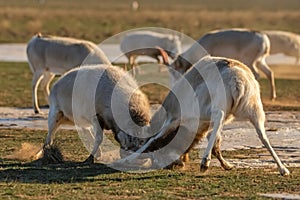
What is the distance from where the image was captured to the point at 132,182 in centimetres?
1082

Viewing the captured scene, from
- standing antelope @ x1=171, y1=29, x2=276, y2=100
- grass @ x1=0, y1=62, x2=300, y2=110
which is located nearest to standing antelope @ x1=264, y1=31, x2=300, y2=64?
grass @ x1=0, y1=62, x2=300, y2=110

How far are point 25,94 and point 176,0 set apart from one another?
116 metres

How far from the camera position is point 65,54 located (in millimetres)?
20719

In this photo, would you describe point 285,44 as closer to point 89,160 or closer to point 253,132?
point 253,132

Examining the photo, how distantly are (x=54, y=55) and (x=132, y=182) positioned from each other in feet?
34.3

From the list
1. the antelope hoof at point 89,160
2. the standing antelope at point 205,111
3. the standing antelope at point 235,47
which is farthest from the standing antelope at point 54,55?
the standing antelope at point 205,111

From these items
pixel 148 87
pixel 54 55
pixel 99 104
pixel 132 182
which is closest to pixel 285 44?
pixel 148 87

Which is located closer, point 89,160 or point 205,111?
point 205,111

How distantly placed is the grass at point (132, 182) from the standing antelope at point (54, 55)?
7.90m

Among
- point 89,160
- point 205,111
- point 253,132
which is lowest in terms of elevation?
point 253,132

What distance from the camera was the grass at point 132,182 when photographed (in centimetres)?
997

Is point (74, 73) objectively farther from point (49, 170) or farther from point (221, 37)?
point (221, 37)

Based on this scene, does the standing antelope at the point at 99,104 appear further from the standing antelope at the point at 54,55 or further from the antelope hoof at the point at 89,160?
the standing antelope at the point at 54,55

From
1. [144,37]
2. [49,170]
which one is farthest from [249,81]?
[144,37]
